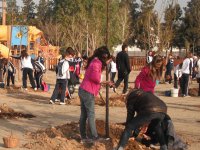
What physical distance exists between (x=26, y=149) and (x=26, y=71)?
11667 mm

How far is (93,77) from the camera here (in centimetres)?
866

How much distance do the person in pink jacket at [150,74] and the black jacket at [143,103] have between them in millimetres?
882

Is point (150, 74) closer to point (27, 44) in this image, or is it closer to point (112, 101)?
point (112, 101)

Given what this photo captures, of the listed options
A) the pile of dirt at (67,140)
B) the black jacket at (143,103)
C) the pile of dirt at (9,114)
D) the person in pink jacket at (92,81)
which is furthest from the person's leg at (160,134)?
the pile of dirt at (9,114)

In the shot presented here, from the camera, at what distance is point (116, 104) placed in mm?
14977

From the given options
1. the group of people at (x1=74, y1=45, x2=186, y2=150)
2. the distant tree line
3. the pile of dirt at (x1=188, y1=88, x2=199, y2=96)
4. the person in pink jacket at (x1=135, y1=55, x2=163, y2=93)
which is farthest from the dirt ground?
the distant tree line

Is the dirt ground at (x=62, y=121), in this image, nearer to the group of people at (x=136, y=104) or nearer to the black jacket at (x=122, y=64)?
the group of people at (x=136, y=104)

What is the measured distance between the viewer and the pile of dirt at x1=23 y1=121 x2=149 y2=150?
28.2ft

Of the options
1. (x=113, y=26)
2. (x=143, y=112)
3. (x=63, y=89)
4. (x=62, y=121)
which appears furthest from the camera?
(x=113, y=26)

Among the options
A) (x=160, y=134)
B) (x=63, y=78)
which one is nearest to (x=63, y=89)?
(x=63, y=78)

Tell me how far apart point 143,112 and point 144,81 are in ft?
4.89

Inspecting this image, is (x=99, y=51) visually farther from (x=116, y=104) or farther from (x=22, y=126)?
(x=116, y=104)

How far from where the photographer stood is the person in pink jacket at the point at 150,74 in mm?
8586

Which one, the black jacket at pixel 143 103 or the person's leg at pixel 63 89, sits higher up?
the black jacket at pixel 143 103
